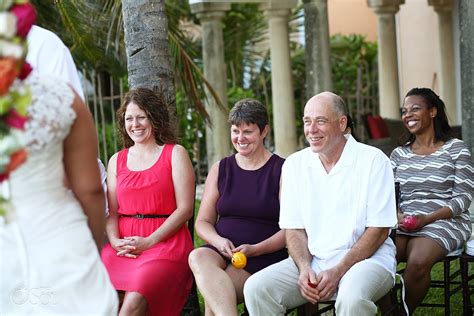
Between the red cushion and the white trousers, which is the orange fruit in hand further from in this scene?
the red cushion

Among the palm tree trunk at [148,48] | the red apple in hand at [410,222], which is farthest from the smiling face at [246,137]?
the red apple in hand at [410,222]

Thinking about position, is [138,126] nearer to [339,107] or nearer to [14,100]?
[339,107]

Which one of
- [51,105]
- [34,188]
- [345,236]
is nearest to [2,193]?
[34,188]

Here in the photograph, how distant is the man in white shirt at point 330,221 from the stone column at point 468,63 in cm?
327

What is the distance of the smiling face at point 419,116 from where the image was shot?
659cm

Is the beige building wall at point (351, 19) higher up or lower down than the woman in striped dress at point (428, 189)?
higher up

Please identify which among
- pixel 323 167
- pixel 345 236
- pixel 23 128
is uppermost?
pixel 23 128

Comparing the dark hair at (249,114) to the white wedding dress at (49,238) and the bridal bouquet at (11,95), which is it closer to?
the white wedding dress at (49,238)

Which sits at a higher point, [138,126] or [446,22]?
[446,22]

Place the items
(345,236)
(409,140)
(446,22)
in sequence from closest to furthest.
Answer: (345,236)
(409,140)
(446,22)

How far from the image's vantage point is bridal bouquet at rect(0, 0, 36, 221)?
3121 mm

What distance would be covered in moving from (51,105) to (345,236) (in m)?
2.39

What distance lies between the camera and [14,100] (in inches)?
124

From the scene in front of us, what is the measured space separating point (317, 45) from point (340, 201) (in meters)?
7.16
